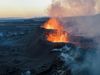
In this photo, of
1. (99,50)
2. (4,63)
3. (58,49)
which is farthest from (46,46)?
(99,50)

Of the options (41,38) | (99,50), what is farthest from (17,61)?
(99,50)

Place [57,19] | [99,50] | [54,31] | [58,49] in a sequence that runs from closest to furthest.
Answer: [99,50], [58,49], [54,31], [57,19]

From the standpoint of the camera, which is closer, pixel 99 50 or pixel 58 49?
pixel 99 50

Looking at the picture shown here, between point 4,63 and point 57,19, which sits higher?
point 57,19

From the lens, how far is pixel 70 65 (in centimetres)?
Answer: 3712

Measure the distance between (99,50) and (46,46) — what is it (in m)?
10.0

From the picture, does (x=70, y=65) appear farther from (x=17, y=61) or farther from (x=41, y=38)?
(x=41, y=38)

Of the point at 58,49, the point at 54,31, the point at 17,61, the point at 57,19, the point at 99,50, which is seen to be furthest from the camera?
the point at 57,19

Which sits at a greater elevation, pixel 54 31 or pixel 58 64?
pixel 54 31

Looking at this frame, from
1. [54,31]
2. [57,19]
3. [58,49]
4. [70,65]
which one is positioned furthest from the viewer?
[57,19]

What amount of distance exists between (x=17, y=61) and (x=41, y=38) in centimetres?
716

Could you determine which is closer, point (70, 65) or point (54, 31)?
point (70, 65)

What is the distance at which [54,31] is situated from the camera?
5109 centimetres

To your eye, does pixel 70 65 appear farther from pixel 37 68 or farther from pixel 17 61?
pixel 17 61
